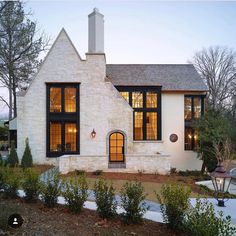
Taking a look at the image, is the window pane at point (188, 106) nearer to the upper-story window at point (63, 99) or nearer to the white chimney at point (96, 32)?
the white chimney at point (96, 32)

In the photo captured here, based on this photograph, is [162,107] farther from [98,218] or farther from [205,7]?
[98,218]

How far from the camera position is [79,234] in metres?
5.45

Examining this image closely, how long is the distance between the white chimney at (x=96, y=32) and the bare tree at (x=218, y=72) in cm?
2195

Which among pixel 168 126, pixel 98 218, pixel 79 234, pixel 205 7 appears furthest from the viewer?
pixel 168 126

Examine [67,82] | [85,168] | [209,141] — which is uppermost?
[67,82]

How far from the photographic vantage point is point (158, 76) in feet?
69.2

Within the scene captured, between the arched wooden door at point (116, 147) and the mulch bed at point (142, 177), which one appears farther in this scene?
the arched wooden door at point (116, 147)

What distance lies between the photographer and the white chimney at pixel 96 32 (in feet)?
61.7

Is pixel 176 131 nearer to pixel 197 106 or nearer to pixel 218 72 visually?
pixel 197 106

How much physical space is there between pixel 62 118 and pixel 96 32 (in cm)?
702

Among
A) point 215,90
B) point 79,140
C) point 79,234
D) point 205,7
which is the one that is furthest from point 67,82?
point 215,90

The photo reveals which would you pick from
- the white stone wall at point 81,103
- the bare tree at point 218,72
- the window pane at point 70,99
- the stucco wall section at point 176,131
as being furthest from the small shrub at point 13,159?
the bare tree at point 218,72

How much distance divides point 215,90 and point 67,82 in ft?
86.5

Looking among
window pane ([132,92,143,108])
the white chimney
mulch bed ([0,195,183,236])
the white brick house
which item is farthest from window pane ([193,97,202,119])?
mulch bed ([0,195,183,236])
